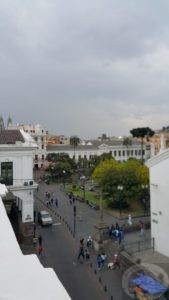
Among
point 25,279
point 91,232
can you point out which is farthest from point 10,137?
point 25,279

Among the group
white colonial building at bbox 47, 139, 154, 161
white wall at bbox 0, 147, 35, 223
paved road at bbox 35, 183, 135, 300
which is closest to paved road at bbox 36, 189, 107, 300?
paved road at bbox 35, 183, 135, 300

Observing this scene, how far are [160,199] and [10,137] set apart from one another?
1704 cm

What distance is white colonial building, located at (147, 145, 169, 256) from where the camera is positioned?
2198 cm

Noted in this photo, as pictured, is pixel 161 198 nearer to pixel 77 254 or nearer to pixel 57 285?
pixel 77 254

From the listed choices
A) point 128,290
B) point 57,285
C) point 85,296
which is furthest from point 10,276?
point 85,296

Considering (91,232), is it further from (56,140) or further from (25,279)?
(56,140)

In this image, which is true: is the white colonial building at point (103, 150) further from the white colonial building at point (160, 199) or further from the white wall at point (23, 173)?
the white colonial building at point (160, 199)

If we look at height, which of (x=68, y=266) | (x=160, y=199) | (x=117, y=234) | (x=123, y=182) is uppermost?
(x=123, y=182)

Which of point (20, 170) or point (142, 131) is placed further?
point (142, 131)

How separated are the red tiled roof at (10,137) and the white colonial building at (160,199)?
48.5 ft

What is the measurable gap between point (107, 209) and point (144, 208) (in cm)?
413

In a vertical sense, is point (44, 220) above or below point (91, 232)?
above

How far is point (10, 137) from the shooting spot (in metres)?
34.0

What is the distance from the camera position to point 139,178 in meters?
37.8
